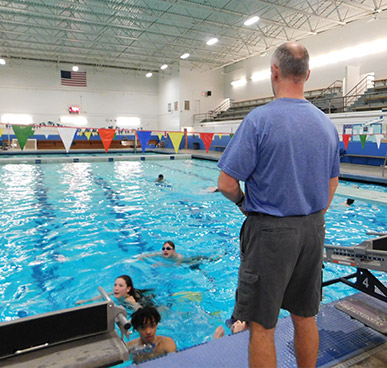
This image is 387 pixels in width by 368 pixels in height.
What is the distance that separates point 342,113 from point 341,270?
1348cm

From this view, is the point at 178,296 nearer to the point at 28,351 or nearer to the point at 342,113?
the point at 28,351

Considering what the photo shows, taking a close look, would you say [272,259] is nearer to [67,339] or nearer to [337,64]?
[67,339]


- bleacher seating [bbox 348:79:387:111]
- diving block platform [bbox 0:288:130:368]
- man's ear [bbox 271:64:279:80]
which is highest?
bleacher seating [bbox 348:79:387:111]

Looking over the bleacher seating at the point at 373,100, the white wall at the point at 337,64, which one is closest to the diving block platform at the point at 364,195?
the bleacher seating at the point at 373,100

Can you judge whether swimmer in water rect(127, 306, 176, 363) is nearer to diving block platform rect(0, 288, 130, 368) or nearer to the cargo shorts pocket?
diving block platform rect(0, 288, 130, 368)

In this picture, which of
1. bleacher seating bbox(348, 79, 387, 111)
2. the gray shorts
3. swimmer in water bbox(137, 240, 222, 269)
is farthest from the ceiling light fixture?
the gray shorts

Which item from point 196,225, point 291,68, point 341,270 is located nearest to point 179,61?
point 196,225

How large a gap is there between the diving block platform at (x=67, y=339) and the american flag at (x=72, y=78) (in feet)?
93.7

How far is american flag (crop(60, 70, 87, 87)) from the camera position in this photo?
87.2 ft

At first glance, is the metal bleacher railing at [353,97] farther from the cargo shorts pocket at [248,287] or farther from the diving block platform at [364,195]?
the cargo shorts pocket at [248,287]

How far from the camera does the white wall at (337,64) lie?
17047 mm

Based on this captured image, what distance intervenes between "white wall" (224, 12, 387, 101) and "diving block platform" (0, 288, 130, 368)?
64.1ft

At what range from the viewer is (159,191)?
889 cm

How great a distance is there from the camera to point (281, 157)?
1271mm
